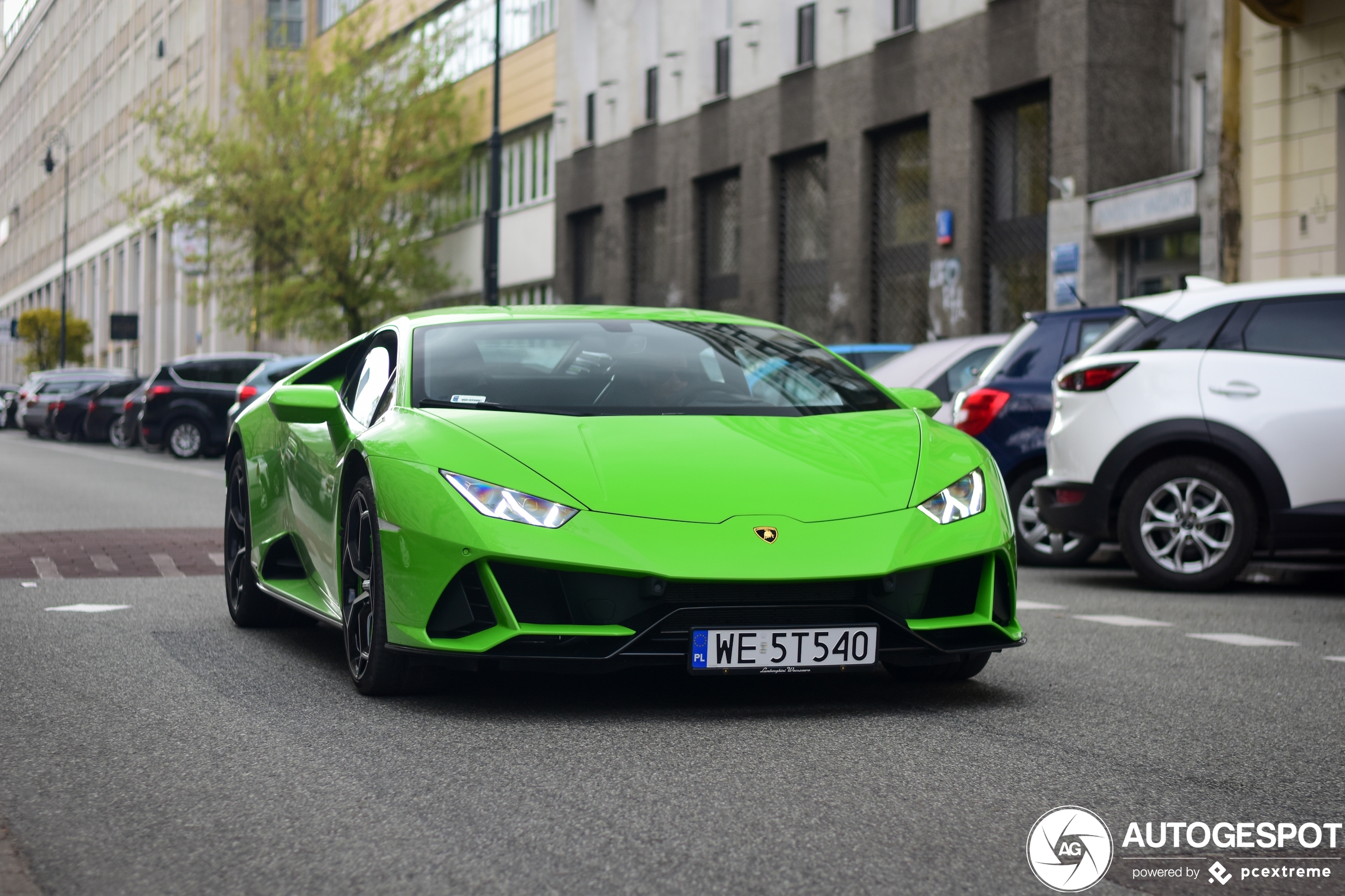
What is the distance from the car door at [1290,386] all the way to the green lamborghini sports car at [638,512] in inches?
148

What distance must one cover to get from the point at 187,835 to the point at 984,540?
101 inches

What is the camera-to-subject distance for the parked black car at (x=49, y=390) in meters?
39.9

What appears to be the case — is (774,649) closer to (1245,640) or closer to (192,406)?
(1245,640)

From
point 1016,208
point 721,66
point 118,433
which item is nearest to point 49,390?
point 118,433

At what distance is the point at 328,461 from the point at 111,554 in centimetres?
547

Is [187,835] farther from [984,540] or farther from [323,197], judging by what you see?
[323,197]

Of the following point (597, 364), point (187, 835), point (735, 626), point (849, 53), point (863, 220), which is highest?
point (849, 53)

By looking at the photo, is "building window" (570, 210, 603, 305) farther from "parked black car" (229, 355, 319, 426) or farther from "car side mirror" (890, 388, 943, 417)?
"car side mirror" (890, 388, 943, 417)

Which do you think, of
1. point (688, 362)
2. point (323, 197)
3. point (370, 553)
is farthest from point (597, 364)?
point (323, 197)

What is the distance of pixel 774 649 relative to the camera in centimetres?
520

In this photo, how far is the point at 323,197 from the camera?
44312 mm

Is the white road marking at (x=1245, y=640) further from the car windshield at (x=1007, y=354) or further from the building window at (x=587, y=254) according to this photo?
the building window at (x=587, y=254)

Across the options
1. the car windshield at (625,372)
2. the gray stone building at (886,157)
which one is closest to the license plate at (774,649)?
the car windshield at (625,372)

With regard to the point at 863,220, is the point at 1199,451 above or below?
below
